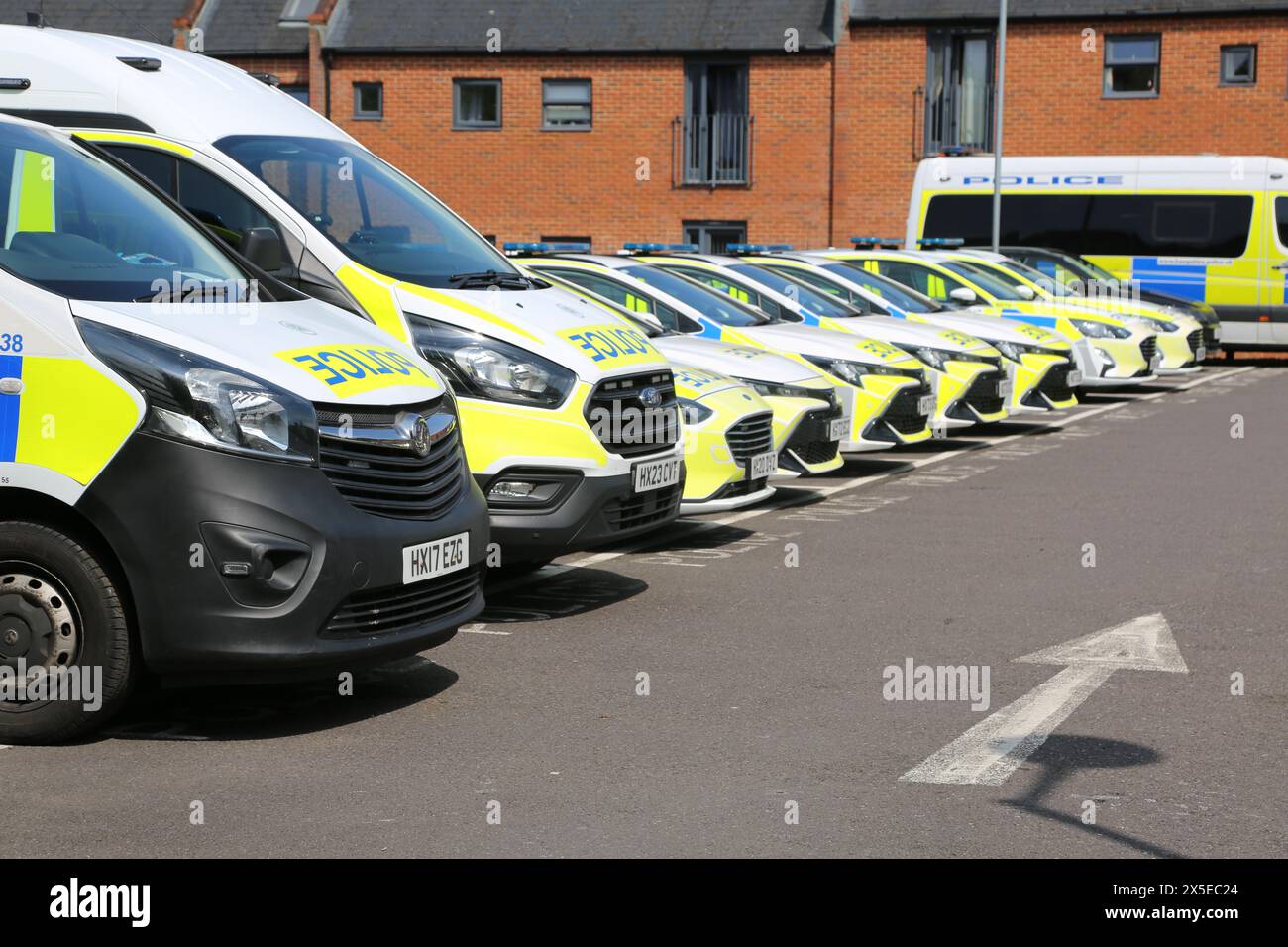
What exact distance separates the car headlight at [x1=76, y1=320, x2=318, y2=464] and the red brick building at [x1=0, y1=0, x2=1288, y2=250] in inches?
1111

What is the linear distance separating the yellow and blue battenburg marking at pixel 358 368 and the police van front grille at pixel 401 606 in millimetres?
689

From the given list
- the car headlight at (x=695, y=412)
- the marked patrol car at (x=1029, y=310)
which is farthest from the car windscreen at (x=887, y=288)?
the car headlight at (x=695, y=412)

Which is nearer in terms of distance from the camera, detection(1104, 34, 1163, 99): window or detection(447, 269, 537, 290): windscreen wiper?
detection(447, 269, 537, 290): windscreen wiper

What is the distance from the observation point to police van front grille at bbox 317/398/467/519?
19.7 ft

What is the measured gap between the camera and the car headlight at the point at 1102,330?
823 inches

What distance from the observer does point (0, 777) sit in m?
5.61

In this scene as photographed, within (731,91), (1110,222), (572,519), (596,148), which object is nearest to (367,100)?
(596,148)

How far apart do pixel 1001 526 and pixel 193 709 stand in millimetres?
6064

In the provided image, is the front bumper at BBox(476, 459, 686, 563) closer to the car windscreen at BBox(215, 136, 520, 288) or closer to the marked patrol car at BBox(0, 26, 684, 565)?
the marked patrol car at BBox(0, 26, 684, 565)

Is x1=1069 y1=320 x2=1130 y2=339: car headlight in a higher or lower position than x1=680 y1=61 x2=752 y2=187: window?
lower

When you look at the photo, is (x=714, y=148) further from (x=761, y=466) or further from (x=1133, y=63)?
(x=761, y=466)

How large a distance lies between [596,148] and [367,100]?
196 inches

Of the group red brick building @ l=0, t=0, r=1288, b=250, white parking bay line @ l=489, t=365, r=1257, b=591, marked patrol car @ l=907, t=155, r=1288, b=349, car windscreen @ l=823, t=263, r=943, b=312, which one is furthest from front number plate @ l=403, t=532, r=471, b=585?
red brick building @ l=0, t=0, r=1288, b=250

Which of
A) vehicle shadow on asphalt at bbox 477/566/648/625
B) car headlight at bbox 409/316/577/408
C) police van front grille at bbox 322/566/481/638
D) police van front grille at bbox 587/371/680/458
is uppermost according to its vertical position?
car headlight at bbox 409/316/577/408
